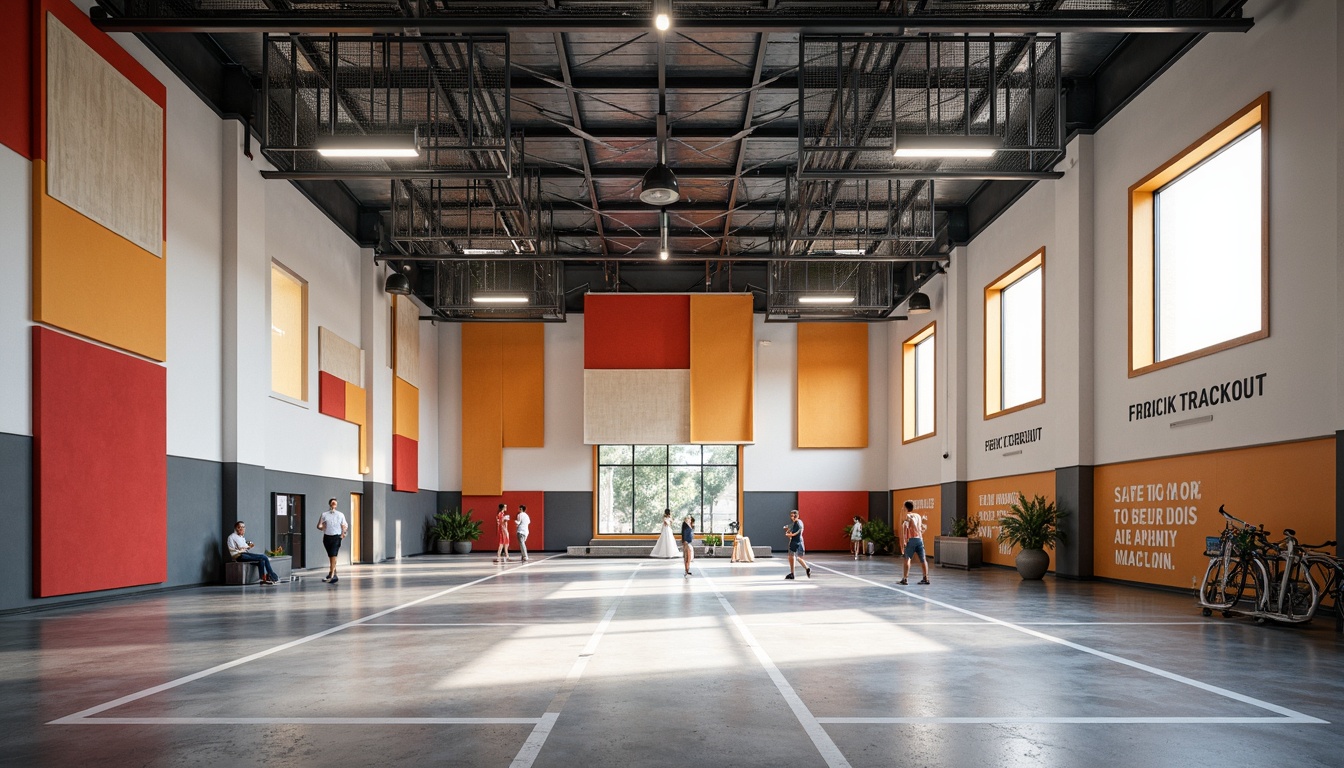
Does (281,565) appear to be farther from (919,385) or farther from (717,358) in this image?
(919,385)

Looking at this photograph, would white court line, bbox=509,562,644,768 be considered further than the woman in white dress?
No

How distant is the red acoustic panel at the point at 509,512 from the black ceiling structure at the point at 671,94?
30.7 ft

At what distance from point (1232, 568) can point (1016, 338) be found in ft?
39.4

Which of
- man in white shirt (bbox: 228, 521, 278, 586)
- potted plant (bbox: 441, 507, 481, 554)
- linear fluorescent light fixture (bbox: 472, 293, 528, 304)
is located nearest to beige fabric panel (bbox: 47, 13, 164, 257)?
man in white shirt (bbox: 228, 521, 278, 586)

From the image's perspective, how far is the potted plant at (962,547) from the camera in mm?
24266

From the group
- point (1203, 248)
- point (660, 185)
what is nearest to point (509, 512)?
point (660, 185)

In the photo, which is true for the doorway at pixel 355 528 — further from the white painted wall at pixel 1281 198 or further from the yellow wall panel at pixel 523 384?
the white painted wall at pixel 1281 198

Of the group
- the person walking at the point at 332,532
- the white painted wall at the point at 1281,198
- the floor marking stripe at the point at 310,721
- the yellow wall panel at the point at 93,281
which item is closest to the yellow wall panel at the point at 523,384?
the person walking at the point at 332,532

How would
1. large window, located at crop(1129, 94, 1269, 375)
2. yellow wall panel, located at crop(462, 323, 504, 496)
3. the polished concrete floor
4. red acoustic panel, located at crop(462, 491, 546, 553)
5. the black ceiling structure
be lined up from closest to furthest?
the polished concrete floor < the black ceiling structure < large window, located at crop(1129, 94, 1269, 375) < red acoustic panel, located at crop(462, 491, 546, 553) < yellow wall panel, located at crop(462, 323, 504, 496)

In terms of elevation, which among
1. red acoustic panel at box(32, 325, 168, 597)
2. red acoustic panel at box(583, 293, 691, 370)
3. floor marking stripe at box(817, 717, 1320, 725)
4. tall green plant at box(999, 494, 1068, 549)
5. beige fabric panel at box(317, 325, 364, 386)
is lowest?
tall green plant at box(999, 494, 1068, 549)

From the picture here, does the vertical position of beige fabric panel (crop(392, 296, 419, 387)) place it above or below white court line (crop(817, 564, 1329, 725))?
above

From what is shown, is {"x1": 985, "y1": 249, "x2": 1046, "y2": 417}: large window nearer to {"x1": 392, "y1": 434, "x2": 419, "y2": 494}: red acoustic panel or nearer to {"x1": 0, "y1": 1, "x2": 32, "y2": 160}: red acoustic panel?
{"x1": 392, "y1": 434, "x2": 419, "y2": 494}: red acoustic panel

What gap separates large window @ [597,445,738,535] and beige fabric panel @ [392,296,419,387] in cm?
735

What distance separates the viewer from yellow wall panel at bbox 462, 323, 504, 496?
115 ft
